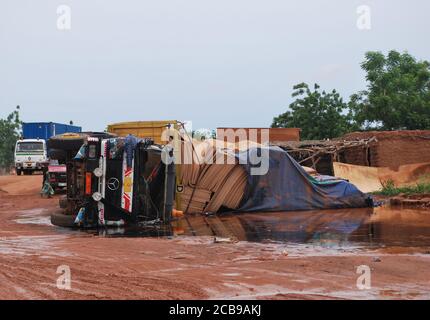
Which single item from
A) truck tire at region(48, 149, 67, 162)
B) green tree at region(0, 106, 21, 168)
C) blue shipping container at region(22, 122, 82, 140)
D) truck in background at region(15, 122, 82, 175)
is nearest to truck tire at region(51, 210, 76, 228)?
truck tire at region(48, 149, 67, 162)

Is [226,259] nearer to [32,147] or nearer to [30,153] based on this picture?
[32,147]

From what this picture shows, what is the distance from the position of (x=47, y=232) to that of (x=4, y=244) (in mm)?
1960

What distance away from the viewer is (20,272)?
22.4ft

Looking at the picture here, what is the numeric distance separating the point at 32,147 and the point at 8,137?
21619 mm

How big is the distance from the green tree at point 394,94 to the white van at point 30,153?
18.0 meters

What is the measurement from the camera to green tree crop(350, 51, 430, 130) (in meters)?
28.9

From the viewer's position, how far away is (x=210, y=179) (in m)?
15.2

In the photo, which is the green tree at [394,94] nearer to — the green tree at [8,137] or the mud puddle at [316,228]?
the mud puddle at [316,228]

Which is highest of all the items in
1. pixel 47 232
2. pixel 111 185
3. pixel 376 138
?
pixel 376 138

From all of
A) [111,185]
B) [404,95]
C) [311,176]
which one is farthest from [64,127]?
[111,185]

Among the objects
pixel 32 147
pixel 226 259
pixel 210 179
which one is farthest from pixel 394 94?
pixel 226 259

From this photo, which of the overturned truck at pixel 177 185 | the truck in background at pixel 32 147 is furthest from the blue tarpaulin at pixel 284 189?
the truck in background at pixel 32 147
